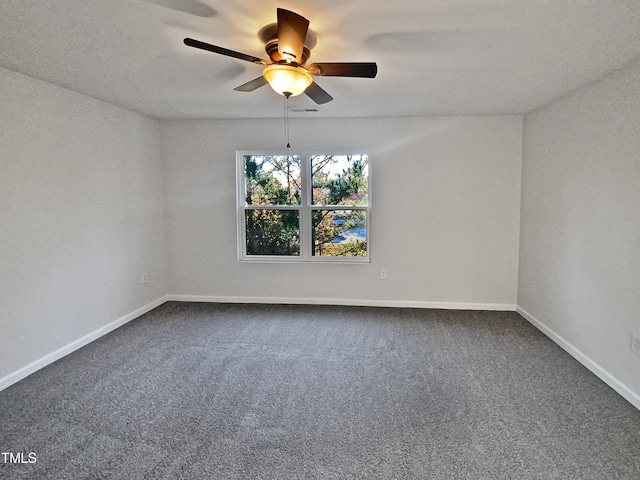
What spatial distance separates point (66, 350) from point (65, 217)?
1.18m

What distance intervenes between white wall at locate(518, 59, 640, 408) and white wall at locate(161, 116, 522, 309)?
0.42 meters

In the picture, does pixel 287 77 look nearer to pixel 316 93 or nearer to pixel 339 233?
pixel 316 93

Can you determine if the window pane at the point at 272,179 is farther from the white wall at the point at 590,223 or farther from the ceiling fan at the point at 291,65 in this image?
the white wall at the point at 590,223

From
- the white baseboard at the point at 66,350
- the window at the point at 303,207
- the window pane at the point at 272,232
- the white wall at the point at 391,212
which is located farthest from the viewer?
the window pane at the point at 272,232

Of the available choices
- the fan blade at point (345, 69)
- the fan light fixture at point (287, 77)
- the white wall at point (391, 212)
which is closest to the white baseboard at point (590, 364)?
the white wall at point (391, 212)

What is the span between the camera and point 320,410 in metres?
2.40

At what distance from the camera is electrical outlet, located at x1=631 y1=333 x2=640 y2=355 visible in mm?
2467

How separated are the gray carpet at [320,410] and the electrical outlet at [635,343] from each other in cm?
36

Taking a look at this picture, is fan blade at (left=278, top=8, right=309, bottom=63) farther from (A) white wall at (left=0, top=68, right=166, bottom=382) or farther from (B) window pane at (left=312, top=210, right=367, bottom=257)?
(B) window pane at (left=312, top=210, right=367, bottom=257)

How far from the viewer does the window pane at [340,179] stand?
458cm

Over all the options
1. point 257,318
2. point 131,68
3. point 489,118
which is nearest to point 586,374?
point 489,118

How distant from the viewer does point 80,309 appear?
11.3 ft

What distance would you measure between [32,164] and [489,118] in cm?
453

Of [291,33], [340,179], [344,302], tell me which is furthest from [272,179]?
[291,33]
